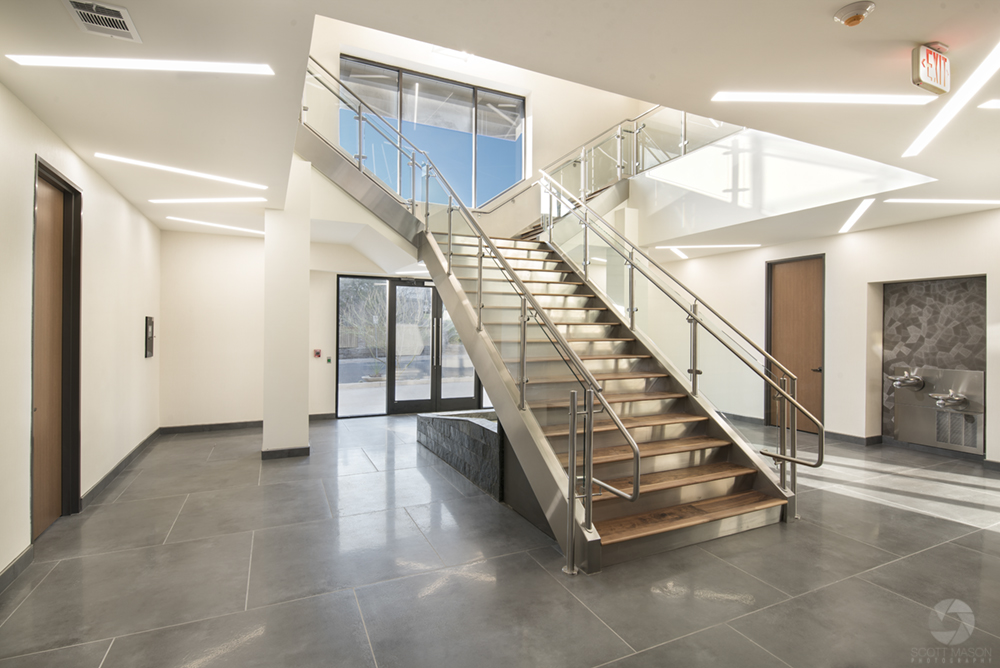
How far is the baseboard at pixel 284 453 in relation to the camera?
240 inches

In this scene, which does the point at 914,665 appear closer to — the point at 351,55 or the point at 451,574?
the point at 451,574

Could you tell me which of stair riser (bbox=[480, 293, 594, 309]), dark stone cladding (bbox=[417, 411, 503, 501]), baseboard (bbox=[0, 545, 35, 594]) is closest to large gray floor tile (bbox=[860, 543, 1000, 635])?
dark stone cladding (bbox=[417, 411, 503, 501])

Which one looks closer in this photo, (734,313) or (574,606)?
(574,606)

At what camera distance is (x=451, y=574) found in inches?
127

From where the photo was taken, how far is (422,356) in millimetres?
9766

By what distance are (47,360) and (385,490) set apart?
2908 mm

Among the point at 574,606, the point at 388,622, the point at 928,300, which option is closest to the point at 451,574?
the point at 388,622

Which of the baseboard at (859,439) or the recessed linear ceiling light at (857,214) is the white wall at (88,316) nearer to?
the recessed linear ceiling light at (857,214)

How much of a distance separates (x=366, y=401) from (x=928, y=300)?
338 inches

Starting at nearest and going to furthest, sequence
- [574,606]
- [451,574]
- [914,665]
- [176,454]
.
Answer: [914,665] → [574,606] → [451,574] → [176,454]

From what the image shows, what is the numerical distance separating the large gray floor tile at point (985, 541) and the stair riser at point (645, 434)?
1947 millimetres

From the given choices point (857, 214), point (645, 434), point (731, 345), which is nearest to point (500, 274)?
point (645, 434)

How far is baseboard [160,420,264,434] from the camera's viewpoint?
7.53 meters

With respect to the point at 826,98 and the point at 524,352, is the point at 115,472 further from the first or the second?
the point at 826,98
